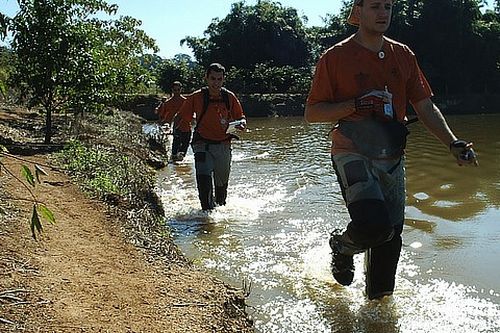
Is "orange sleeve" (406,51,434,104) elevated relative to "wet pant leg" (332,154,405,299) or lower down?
elevated

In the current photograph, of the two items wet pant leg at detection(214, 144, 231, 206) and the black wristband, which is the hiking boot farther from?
wet pant leg at detection(214, 144, 231, 206)

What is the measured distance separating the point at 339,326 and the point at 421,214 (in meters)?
3.98

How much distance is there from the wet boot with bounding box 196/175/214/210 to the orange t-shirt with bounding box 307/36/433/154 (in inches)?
144

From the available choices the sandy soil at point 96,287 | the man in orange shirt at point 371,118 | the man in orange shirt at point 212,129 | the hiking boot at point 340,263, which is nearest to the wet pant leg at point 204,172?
the man in orange shirt at point 212,129

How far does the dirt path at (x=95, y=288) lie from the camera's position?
3330 millimetres

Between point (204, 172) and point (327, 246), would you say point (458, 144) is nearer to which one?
point (327, 246)

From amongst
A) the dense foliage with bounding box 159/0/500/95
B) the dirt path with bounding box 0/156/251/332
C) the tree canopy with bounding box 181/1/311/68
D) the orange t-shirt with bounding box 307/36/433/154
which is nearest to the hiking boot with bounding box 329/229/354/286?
the orange t-shirt with bounding box 307/36/433/154

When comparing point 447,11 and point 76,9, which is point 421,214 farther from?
point 447,11

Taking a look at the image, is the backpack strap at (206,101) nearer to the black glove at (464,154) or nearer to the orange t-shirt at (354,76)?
the orange t-shirt at (354,76)

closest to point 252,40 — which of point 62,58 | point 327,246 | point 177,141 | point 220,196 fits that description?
point 177,141

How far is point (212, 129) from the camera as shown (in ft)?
25.7

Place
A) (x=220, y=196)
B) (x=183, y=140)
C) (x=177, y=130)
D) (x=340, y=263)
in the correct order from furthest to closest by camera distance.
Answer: (x=183, y=140), (x=177, y=130), (x=220, y=196), (x=340, y=263)

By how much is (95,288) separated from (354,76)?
2039mm

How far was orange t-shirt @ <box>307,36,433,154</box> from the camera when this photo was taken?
4.11m
